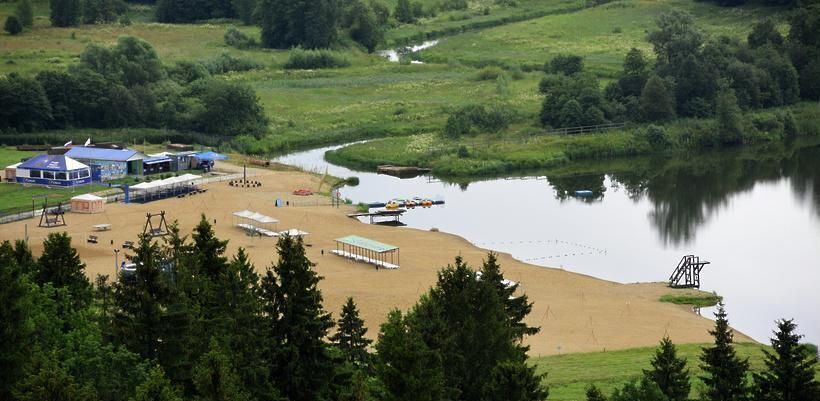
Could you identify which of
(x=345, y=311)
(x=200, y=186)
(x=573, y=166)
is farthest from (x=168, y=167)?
(x=345, y=311)

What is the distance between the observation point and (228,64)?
4503 inches

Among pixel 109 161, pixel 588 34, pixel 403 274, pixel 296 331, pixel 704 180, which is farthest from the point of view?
pixel 588 34

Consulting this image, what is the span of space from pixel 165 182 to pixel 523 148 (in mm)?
24352

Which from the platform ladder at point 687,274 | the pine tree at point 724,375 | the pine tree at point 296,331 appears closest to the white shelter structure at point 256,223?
the platform ladder at point 687,274

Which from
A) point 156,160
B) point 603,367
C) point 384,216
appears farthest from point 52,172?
point 603,367

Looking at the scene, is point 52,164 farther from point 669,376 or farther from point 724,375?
point 724,375

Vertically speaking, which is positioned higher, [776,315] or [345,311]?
[345,311]

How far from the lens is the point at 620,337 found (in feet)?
163

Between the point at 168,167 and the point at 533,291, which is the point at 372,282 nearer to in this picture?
the point at 533,291

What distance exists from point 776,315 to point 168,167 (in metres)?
40.6

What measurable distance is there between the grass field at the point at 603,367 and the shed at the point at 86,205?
30.6 meters

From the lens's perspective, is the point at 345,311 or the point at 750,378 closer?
the point at 345,311

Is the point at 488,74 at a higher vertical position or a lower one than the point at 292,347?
higher

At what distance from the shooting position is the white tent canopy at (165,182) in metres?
72.6
